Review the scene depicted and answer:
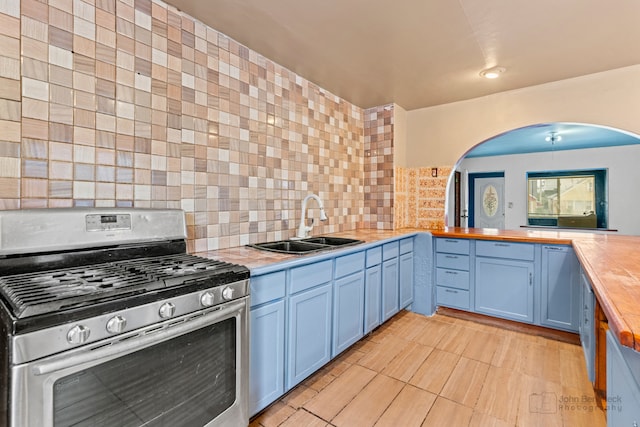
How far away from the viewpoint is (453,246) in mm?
3137

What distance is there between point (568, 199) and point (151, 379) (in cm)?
728

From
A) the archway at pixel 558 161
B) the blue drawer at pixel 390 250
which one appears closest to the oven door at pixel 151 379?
the blue drawer at pixel 390 250

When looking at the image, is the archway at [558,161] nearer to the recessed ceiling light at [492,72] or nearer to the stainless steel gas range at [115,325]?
the recessed ceiling light at [492,72]

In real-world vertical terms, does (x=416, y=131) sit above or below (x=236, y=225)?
above

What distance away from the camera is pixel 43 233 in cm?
121

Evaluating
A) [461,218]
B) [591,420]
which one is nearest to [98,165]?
[591,420]

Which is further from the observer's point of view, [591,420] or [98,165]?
[591,420]

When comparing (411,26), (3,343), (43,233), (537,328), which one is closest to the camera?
(3,343)

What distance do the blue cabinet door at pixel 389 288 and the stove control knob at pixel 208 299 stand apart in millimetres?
1741

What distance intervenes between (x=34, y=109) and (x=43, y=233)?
0.54 m

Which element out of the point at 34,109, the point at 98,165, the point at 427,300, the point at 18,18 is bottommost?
the point at 427,300

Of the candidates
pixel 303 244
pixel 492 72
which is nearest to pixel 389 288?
pixel 303 244

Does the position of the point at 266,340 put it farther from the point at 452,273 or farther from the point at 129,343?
the point at 452,273

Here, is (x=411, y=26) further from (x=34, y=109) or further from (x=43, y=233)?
(x=43, y=233)
